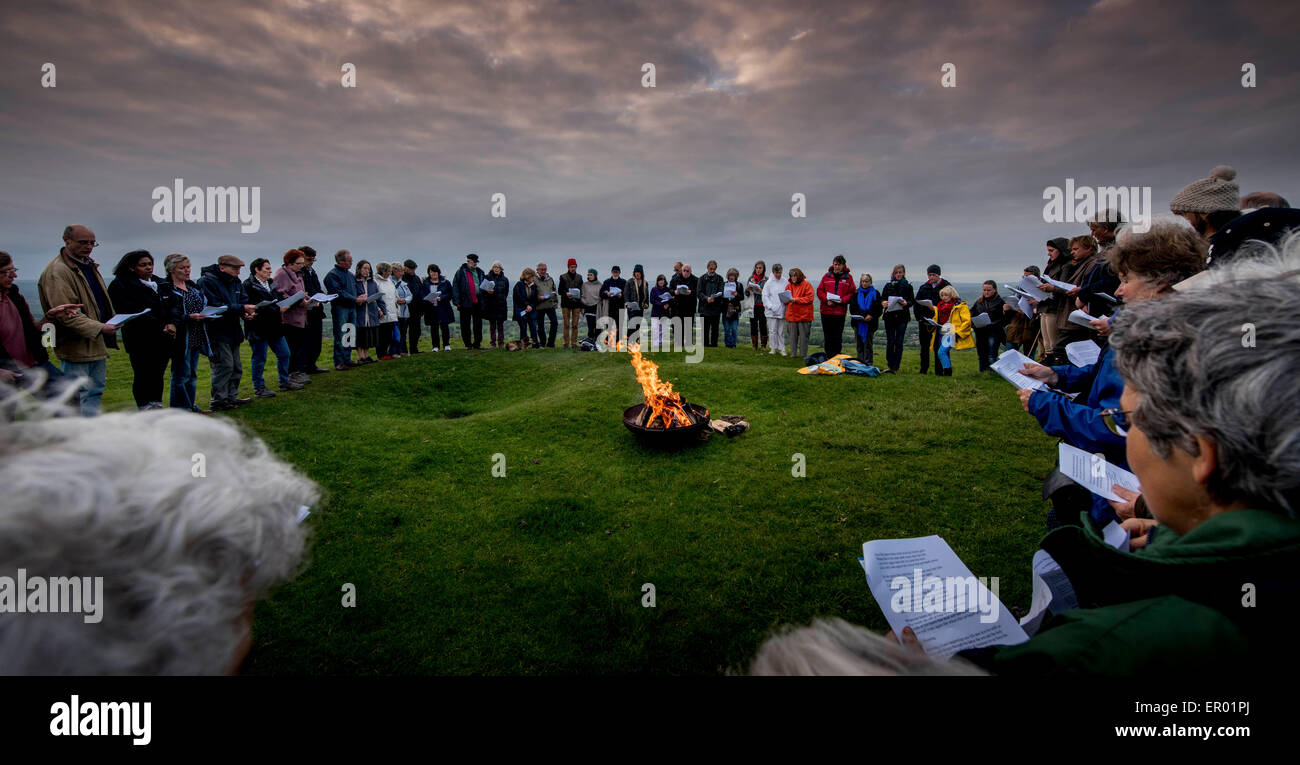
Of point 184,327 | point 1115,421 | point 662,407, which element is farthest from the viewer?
point 184,327

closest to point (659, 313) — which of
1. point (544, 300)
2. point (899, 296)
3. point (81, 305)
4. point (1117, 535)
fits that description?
point (544, 300)

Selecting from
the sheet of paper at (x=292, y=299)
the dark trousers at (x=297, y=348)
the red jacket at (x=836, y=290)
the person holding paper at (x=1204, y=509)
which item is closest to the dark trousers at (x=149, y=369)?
the sheet of paper at (x=292, y=299)

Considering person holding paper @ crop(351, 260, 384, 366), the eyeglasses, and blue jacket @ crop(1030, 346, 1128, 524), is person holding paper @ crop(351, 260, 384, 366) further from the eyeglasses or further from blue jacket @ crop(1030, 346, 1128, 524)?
the eyeglasses

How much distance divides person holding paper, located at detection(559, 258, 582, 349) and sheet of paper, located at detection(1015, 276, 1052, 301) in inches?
465

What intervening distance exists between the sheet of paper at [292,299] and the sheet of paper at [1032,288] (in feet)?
45.4

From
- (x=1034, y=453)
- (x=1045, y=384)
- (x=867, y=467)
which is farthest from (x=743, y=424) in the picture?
(x=1045, y=384)

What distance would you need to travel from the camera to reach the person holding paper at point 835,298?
14328mm

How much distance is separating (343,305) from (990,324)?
16032 mm

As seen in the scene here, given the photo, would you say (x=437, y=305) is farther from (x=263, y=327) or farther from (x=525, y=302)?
(x=263, y=327)

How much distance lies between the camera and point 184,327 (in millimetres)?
8453

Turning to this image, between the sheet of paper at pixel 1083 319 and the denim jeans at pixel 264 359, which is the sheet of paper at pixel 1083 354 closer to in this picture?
the sheet of paper at pixel 1083 319
